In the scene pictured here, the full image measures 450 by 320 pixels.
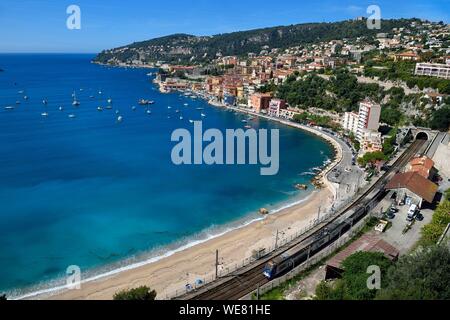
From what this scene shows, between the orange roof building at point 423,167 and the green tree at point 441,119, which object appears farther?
the green tree at point 441,119

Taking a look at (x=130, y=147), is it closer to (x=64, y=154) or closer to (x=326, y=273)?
(x=64, y=154)

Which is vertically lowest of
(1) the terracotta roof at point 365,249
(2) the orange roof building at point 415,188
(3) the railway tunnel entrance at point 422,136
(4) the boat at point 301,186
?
(4) the boat at point 301,186

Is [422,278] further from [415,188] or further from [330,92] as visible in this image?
[330,92]

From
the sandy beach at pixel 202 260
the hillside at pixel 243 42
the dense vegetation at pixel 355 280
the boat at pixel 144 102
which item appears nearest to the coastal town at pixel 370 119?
the dense vegetation at pixel 355 280

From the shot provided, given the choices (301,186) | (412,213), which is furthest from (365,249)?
(301,186)

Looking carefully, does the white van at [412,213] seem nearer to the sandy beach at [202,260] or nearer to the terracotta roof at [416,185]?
the terracotta roof at [416,185]

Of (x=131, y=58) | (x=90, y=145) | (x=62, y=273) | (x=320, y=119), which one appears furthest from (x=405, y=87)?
(x=131, y=58)
